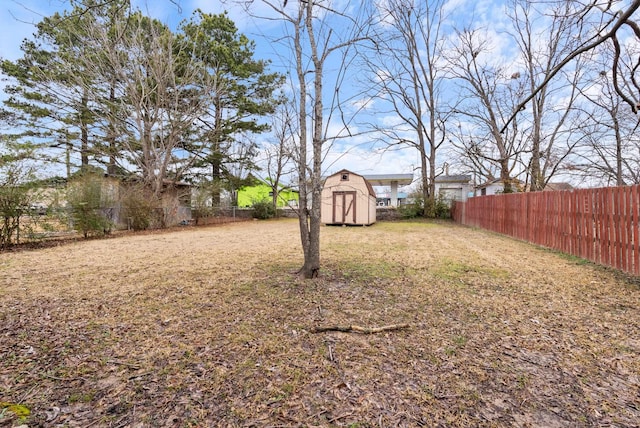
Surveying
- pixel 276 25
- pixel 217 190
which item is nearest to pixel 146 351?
pixel 276 25

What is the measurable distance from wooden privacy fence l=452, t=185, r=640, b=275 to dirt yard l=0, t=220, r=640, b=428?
2.10ft

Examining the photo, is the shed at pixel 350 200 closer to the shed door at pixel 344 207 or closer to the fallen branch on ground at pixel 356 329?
the shed door at pixel 344 207

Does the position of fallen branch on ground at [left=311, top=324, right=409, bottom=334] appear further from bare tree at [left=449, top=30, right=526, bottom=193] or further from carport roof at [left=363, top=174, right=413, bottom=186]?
carport roof at [left=363, top=174, right=413, bottom=186]

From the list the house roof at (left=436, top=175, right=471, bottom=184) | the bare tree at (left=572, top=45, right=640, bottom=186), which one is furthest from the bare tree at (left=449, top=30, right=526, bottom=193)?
the house roof at (left=436, top=175, right=471, bottom=184)

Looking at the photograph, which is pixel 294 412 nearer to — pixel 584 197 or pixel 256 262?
pixel 256 262

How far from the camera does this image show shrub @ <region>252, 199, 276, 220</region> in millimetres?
19734

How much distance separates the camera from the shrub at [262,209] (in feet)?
64.7

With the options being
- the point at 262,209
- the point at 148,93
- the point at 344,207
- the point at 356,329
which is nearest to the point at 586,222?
the point at 356,329

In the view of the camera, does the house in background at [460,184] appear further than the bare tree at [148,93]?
Yes

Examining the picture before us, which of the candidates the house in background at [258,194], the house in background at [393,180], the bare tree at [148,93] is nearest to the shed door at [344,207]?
the house in background at [258,194]

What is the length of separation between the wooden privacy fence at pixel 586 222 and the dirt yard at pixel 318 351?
0.64 metres

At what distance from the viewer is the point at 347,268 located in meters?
4.29

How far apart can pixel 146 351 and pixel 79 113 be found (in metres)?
14.8

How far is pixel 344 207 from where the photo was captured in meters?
13.5
